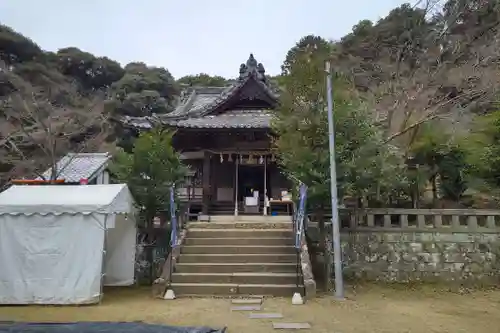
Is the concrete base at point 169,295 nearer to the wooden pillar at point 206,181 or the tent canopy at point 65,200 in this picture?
the tent canopy at point 65,200

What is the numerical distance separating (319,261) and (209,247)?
2748 mm

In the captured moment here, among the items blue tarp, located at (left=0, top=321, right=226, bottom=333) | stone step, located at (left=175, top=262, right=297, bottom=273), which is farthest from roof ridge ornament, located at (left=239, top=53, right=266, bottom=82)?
blue tarp, located at (left=0, top=321, right=226, bottom=333)

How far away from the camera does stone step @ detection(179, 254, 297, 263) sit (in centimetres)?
916

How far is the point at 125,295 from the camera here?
27.7 feet

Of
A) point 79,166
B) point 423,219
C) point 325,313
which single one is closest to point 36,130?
point 79,166

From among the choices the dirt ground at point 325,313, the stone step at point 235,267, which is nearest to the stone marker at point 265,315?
the dirt ground at point 325,313

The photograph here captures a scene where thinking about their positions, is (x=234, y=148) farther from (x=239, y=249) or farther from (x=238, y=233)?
(x=239, y=249)

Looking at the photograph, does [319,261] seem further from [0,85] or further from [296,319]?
[0,85]

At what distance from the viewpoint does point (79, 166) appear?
19.2m

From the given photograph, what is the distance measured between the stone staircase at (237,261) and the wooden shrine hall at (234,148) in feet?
11.8

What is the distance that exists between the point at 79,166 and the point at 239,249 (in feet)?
41.7

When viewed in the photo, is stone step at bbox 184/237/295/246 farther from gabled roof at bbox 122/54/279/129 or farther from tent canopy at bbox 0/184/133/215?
gabled roof at bbox 122/54/279/129

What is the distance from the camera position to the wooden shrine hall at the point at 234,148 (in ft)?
45.8

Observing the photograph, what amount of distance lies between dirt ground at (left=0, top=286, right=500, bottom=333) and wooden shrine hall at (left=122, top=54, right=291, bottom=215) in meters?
6.34
